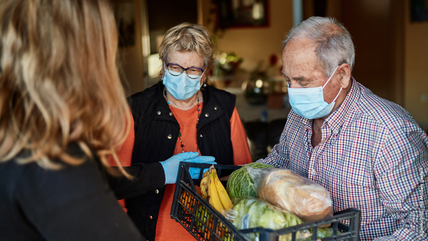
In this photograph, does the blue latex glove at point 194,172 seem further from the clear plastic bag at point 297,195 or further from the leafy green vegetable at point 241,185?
the clear plastic bag at point 297,195

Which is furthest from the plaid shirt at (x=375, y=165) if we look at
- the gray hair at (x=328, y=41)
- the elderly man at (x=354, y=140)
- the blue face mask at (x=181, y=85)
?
the blue face mask at (x=181, y=85)

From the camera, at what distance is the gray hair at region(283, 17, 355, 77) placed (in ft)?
4.93

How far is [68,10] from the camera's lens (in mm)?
835

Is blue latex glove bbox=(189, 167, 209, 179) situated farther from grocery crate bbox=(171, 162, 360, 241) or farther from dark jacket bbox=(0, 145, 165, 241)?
dark jacket bbox=(0, 145, 165, 241)

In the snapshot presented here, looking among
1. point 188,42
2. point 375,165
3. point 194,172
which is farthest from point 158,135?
point 375,165

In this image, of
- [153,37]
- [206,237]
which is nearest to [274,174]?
[206,237]

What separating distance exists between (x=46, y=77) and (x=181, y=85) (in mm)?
1205

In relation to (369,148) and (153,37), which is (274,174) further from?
(153,37)

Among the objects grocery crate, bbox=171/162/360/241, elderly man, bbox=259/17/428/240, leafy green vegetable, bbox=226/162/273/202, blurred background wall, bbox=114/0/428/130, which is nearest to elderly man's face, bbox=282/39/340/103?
elderly man, bbox=259/17/428/240

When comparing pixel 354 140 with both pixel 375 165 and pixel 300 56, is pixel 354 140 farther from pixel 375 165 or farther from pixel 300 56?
pixel 300 56

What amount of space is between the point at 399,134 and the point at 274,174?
1.73 ft

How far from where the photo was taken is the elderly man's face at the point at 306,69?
151 centimetres

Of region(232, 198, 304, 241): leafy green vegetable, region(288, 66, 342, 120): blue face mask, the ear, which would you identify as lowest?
region(232, 198, 304, 241): leafy green vegetable

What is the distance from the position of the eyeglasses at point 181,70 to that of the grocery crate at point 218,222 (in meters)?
0.70
